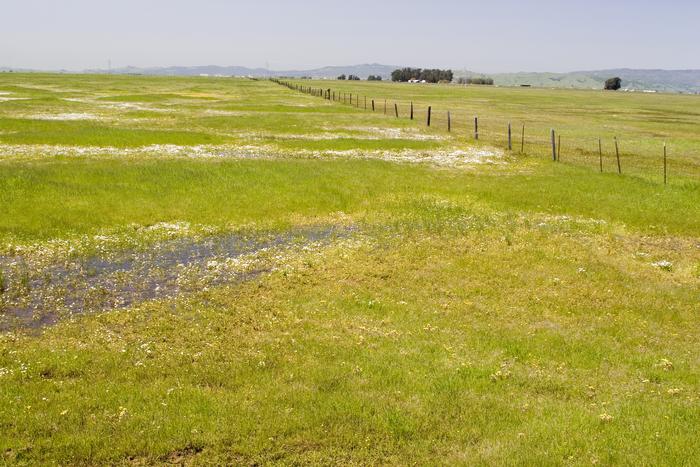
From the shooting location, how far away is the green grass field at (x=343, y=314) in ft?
36.9

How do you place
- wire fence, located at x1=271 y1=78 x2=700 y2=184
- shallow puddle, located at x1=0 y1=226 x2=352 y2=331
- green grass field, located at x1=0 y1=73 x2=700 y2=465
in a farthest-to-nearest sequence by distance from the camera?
1. wire fence, located at x1=271 y1=78 x2=700 y2=184
2. shallow puddle, located at x1=0 y1=226 x2=352 y2=331
3. green grass field, located at x1=0 y1=73 x2=700 y2=465

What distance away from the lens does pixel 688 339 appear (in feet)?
53.1

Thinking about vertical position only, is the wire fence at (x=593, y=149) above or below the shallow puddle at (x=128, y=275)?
above

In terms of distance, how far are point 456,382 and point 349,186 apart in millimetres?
22056

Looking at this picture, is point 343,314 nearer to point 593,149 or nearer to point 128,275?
point 128,275

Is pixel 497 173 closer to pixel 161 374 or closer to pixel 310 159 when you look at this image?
pixel 310 159

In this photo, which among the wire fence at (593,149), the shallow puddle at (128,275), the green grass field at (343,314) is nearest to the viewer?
the green grass field at (343,314)

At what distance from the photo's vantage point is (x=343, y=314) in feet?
57.2

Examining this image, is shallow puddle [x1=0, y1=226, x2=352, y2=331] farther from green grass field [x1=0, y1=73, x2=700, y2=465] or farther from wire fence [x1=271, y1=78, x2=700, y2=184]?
wire fence [x1=271, y1=78, x2=700, y2=184]

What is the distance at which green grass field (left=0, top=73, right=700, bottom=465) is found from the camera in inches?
442

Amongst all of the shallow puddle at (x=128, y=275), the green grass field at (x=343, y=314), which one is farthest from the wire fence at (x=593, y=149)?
the shallow puddle at (x=128, y=275)

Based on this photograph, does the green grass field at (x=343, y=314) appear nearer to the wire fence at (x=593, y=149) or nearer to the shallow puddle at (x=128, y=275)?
the shallow puddle at (x=128, y=275)

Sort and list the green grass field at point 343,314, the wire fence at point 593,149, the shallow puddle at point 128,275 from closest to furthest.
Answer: the green grass field at point 343,314 → the shallow puddle at point 128,275 → the wire fence at point 593,149

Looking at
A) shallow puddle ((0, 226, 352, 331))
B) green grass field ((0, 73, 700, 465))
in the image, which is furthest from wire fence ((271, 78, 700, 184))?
shallow puddle ((0, 226, 352, 331))
